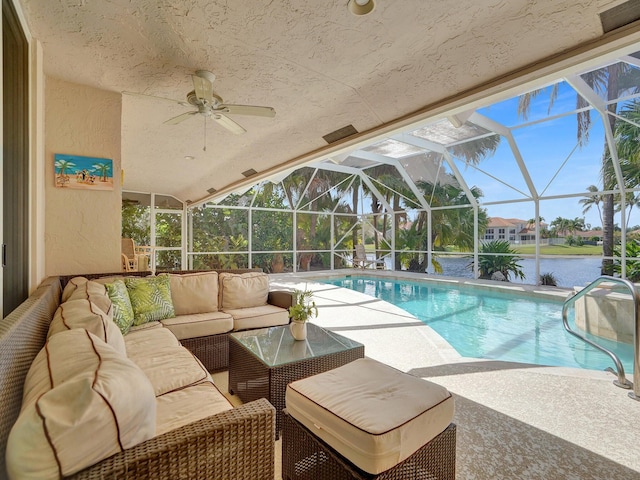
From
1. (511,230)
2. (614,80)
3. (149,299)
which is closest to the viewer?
(149,299)

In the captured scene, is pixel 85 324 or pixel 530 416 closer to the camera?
pixel 85 324

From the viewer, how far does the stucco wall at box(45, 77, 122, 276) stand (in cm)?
297

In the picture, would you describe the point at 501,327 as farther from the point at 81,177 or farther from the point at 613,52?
the point at 81,177

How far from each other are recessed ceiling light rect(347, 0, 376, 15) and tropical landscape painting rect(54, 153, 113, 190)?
2.79 meters

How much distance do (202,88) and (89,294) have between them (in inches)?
70.9

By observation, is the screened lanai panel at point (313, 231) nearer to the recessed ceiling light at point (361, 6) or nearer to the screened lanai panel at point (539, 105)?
the screened lanai panel at point (539, 105)

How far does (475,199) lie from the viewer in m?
9.19

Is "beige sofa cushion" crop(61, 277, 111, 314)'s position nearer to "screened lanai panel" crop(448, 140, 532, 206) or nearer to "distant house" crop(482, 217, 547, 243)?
"screened lanai panel" crop(448, 140, 532, 206)

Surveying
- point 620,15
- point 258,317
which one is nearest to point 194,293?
point 258,317

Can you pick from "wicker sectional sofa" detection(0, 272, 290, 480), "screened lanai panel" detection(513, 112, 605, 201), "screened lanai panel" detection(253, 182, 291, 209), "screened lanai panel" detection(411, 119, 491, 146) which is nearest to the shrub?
"screened lanai panel" detection(513, 112, 605, 201)

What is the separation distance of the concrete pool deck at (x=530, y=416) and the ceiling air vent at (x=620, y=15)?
2.54m

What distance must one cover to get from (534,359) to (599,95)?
17.8ft

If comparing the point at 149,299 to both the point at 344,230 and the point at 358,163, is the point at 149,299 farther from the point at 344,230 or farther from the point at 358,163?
the point at 344,230

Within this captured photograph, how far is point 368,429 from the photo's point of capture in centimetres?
124
